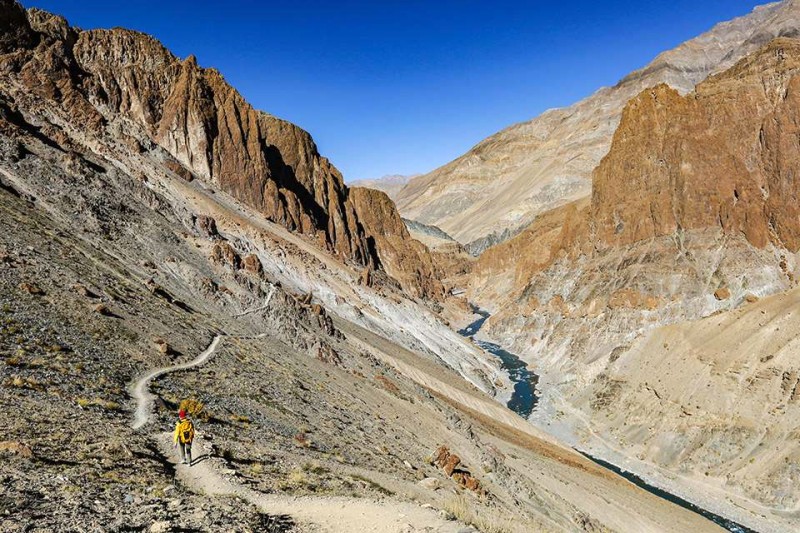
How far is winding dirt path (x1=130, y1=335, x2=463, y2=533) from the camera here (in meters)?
12.0

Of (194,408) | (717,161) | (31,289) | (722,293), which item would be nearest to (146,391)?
(194,408)

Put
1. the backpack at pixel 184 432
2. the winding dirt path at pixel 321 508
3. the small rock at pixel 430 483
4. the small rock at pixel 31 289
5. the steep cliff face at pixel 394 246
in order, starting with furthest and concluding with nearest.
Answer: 1. the steep cliff face at pixel 394 246
2. the small rock at pixel 31 289
3. the small rock at pixel 430 483
4. the backpack at pixel 184 432
5. the winding dirt path at pixel 321 508

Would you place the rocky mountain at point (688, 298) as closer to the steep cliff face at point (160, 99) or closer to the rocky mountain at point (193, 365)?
the rocky mountain at point (193, 365)

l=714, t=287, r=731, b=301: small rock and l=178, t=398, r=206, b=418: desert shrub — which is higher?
l=714, t=287, r=731, b=301: small rock

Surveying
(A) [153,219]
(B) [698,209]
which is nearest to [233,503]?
(A) [153,219]

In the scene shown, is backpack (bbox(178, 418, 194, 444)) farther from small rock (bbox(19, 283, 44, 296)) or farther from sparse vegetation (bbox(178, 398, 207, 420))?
small rock (bbox(19, 283, 44, 296))

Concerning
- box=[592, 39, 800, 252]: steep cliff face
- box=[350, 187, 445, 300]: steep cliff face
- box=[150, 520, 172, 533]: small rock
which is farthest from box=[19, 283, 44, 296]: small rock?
box=[350, 187, 445, 300]: steep cliff face

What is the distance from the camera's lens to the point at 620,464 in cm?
4497

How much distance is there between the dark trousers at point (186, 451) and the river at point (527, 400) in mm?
35107

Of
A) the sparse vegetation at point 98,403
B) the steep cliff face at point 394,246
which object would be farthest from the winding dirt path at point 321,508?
the steep cliff face at point 394,246

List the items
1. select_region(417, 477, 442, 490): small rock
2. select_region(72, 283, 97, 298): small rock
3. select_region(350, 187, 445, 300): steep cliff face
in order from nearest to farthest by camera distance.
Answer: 1. select_region(417, 477, 442, 490): small rock
2. select_region(72, 283, 97, 298): small rock
3. select_region(350, 187, 445, 300): steep cliff face

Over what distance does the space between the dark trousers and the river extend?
35107 millimetres

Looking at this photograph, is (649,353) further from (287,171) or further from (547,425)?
(287,171)

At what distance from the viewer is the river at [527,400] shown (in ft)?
117
